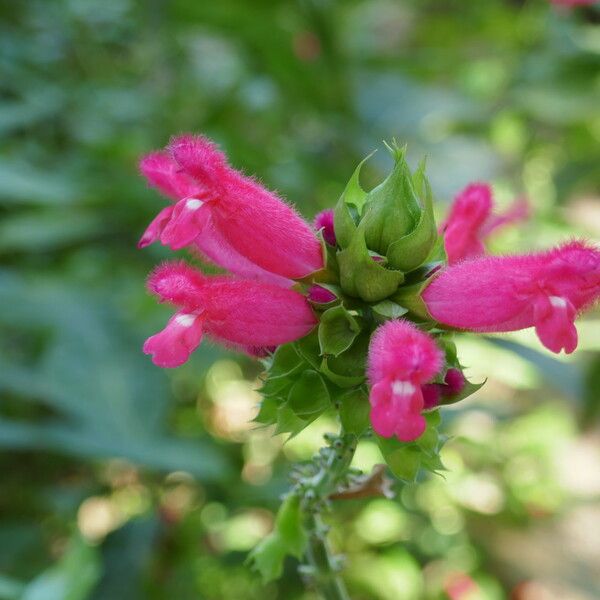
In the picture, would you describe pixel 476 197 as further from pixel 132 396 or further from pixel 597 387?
pixel 597 387

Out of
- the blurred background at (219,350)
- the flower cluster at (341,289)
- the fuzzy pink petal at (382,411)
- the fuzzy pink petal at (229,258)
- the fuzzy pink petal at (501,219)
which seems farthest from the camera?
the blurred background at (219,350)

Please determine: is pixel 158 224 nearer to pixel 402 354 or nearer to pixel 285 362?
pixel 285 362

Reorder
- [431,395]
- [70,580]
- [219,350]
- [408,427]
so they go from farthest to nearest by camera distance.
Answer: [219,350], [70,580], [431,395], [408,427]

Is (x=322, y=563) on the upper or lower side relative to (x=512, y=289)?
lower

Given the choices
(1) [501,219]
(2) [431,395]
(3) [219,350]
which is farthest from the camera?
(3) [219,350]

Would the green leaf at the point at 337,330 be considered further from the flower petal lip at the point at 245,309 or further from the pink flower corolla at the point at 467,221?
the pink flower corolla at the point at 467,221

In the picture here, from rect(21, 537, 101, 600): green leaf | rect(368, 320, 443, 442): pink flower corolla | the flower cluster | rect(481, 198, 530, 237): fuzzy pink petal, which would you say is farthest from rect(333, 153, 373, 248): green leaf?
rect(21, 537, 101, 600): green leaf

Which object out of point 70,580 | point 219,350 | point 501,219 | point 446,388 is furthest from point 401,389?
point 219,350

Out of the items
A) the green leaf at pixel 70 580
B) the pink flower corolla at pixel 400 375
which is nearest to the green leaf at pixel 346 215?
the pink flower corolla at pixel 400 375
